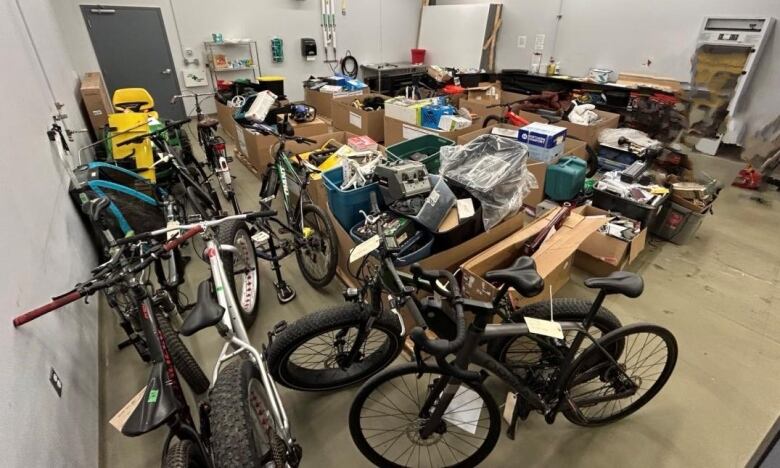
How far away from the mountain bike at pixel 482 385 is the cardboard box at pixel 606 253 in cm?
69

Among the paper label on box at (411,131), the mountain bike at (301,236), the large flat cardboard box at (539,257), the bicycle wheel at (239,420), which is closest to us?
the bicycle wheel at (239,420)

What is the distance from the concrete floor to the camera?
1.49 meters

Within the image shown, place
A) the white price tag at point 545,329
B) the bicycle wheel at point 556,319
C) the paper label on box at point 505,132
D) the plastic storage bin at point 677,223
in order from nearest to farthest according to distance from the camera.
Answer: the white price tag at point 545,329, the bicycle wheel at point 556,319, the plastic storage bin at point 677,223, the paper label on box at point 505,132

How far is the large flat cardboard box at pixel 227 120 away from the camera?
4574 millimetres

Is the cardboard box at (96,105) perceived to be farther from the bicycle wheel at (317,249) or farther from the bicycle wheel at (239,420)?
the bicycle wheel at (239,420)

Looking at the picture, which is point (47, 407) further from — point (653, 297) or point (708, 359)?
point (653, 297)

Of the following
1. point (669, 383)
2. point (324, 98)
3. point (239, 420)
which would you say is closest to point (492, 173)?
point (669, 383)

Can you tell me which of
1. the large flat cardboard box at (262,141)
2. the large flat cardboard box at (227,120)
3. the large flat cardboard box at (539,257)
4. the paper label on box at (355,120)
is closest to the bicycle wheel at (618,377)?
the large flat cardboard box at (539,257)

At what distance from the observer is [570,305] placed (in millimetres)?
1407

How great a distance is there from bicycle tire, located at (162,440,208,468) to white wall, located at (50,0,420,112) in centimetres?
599

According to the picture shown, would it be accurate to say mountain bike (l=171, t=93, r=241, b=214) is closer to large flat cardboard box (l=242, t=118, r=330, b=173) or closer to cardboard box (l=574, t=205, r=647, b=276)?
large flat cardboard box (l=242, t=118, r=330, b=173)

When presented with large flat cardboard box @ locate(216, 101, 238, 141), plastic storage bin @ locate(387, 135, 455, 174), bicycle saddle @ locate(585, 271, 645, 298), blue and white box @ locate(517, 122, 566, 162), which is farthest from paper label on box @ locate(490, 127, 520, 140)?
large flat cardboard box @ locate(216, 101, 238, 141)

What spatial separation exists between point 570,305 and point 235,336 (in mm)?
1269

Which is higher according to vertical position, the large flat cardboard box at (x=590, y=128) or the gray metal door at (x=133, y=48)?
the gray metal door at (x=133, y=48)
